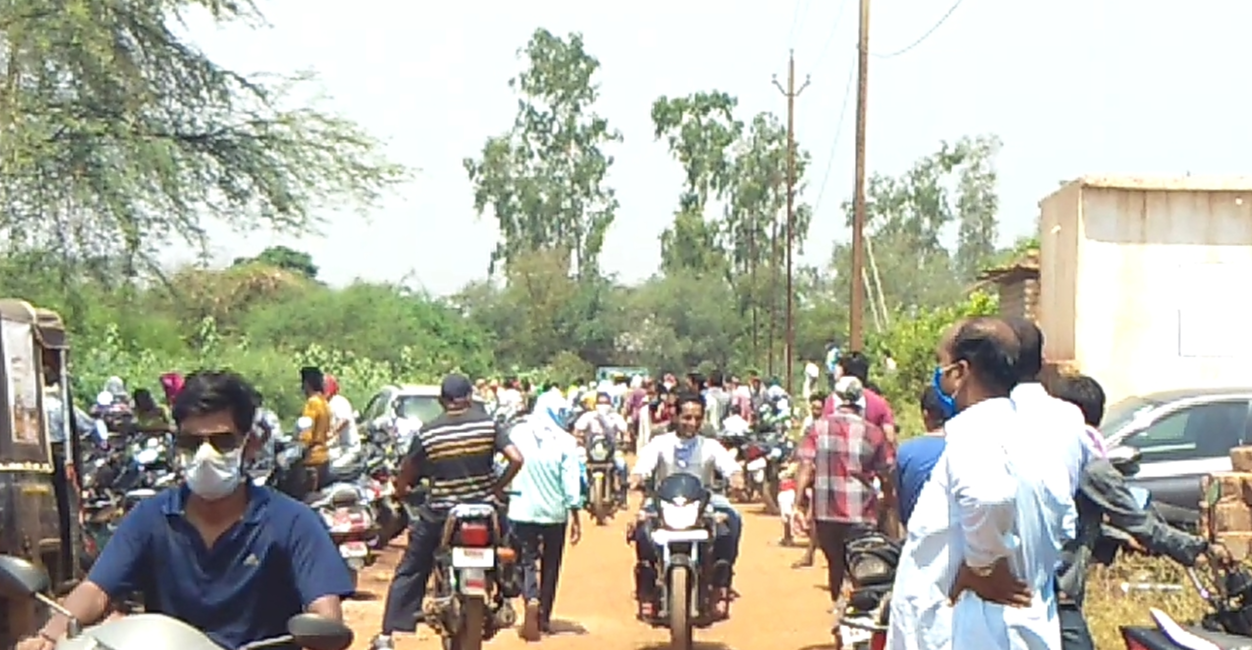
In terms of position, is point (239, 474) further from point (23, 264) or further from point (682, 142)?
point (682, 142)

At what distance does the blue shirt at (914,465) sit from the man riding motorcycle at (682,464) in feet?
13.0

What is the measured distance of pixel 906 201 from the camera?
267 feet

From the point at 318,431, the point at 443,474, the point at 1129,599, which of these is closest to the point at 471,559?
the point at 443,474

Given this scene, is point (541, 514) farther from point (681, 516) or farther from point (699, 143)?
point (699, 143)

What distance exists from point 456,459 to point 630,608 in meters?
4.68

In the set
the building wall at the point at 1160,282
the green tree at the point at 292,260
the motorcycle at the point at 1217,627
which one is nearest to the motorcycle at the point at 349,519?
the building wall at the point at 1160,282

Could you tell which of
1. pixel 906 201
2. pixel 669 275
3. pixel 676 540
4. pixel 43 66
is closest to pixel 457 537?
pixel 676 540

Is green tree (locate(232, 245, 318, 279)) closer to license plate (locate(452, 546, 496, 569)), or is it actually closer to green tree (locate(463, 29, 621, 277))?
green tree (locate(463, 29, 621, 277))

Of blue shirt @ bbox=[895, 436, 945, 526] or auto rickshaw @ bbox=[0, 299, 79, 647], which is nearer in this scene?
blue shirt @ bbox=[895, 436, 945, 526]

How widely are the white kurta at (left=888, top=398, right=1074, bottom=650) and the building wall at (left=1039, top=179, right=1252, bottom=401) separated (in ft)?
50.4

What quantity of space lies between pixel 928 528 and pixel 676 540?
236 inches

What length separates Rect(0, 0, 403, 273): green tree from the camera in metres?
19.2

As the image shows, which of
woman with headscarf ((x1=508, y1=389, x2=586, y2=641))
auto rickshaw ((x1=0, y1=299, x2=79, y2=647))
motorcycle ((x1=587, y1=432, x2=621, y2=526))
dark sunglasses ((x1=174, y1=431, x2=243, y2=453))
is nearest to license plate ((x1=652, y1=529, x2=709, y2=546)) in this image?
woman with headscarf ((x1=508, y1=389, x2=586, y2=641))

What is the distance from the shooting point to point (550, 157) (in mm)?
72812
